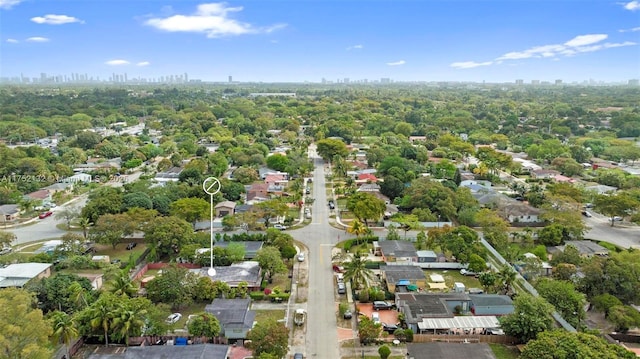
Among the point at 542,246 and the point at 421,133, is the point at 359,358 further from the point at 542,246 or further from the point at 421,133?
the point at 421,133

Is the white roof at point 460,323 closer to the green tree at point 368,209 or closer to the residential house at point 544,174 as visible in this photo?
the green tree at point 368,209

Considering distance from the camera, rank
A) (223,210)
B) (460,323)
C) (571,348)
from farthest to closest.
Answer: (223,210) → (460,323) → (571,348)

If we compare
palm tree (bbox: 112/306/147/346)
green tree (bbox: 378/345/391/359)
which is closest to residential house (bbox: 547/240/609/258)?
green tree (bbox: 378/345/391/359)

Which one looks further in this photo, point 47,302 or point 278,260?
point 278,260

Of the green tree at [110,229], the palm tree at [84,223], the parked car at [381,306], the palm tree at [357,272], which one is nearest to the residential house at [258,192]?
the green tree at [110,229]

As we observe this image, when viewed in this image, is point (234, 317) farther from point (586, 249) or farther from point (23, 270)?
point (586, 249)

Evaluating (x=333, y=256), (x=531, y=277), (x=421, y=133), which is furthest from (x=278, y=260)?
(x=421, y=133)

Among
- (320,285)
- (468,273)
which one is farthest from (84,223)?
(468,273)
